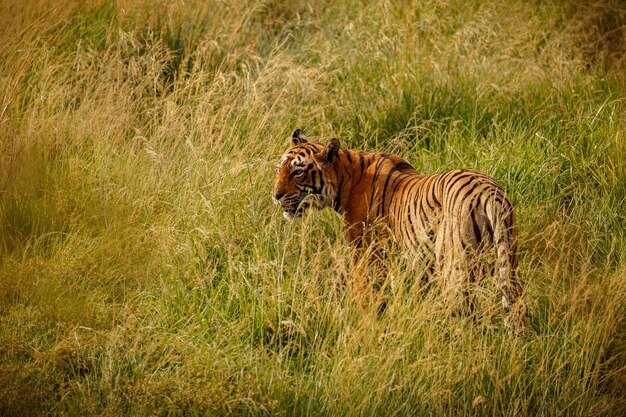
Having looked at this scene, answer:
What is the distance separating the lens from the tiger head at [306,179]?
5.36 meters

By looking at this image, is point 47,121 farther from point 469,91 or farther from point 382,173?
point 469,91

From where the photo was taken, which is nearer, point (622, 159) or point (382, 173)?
point (382, 173)

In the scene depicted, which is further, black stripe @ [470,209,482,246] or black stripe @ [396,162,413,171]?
black stripe @ [396,162,413,171]

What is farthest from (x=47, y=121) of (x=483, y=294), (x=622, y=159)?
(x=622, y=159)

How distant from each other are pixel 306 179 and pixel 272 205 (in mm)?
332

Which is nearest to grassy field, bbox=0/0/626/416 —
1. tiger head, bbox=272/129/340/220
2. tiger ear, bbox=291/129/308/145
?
tiger head, bbox=272/129/340/220

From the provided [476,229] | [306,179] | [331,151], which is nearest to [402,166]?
[331,151]

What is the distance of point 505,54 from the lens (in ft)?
26.5

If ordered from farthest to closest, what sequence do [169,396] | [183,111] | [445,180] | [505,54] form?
1. [505,54]
2. [183,111]
3. [445,180]
4. [169,396]

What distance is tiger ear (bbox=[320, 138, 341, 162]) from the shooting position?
17.5 ft

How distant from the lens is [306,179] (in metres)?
5.40

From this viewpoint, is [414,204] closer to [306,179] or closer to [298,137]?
[306,179]

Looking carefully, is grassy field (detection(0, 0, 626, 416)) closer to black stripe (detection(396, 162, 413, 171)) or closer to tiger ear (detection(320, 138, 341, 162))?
tiger ear (detection(320, 138, 341, 162))

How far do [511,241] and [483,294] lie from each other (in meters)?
0.31
